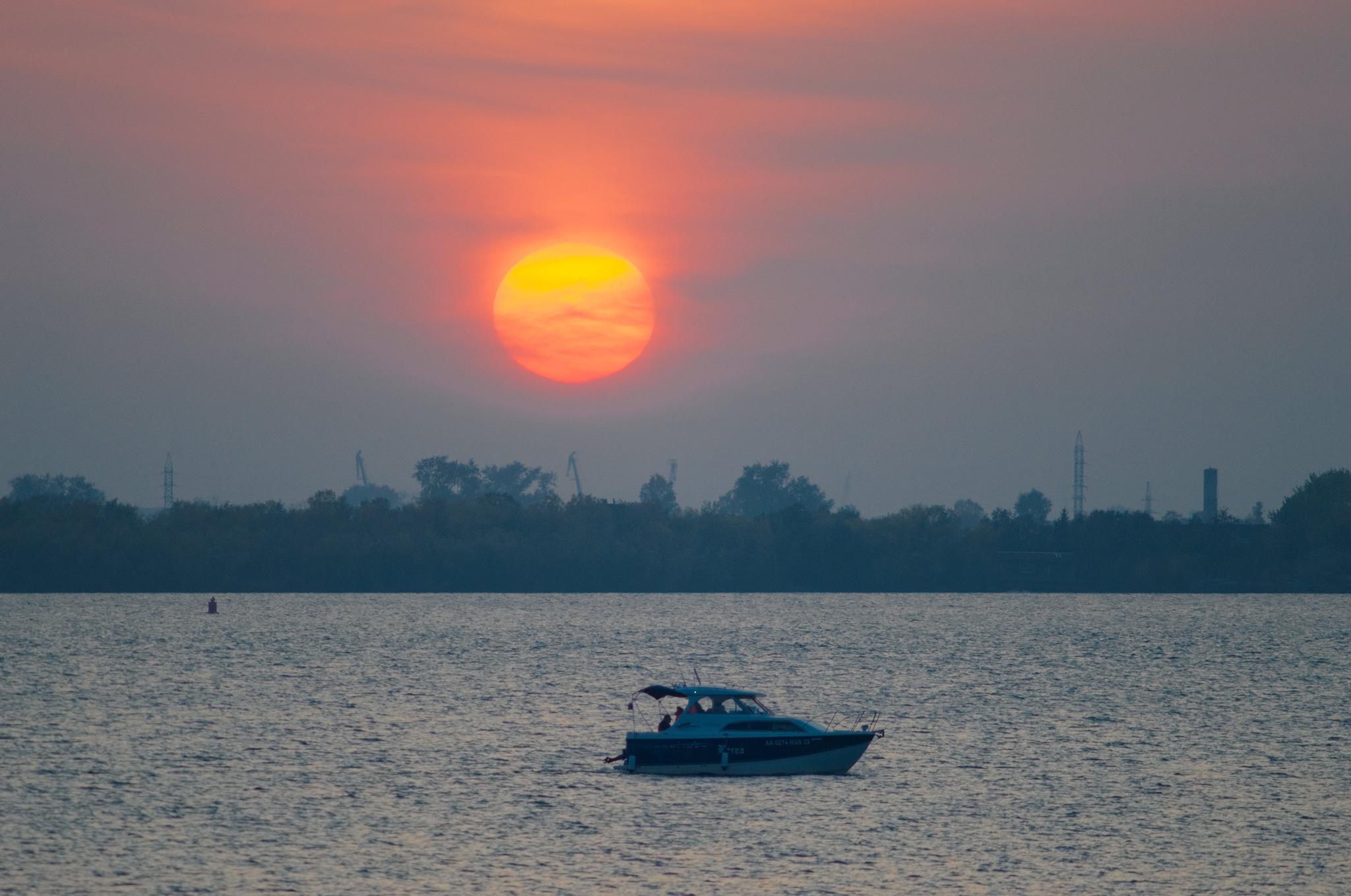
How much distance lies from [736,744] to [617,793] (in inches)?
277

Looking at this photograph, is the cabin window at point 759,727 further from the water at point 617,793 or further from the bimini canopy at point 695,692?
the water at point 617,793

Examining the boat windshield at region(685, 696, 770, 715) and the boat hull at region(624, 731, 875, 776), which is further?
the boat windshield at region(685, 696, 770, 715)

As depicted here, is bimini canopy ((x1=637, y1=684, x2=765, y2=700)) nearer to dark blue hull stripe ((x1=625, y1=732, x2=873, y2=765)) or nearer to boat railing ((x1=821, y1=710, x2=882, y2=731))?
dark blue hull stripe ((x1=625, y1=732, x2=873, y2=765))

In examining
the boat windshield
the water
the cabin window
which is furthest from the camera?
the boat windshield

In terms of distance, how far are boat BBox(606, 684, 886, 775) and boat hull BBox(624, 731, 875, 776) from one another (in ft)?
0.11

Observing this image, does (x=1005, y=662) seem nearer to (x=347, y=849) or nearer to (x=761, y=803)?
(x=761, y=803)

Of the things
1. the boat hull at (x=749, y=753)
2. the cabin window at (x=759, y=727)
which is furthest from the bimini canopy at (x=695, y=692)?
the boat hull at (x=749, y=753)

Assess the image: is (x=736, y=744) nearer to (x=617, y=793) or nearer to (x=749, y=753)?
(x=749, y=753)

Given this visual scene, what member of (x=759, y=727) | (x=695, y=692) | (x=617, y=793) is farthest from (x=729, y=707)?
(x=617, y=793)

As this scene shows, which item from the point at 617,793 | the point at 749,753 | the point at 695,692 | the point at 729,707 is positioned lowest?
the point at 617,793

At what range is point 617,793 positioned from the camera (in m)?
72.9

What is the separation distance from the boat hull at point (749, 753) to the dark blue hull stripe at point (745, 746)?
3 cm

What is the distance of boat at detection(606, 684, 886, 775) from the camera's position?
7681 centimetres

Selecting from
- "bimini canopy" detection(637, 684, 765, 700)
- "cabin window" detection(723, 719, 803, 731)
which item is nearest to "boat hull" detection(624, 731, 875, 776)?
"cabin window" detection(723, 719, 803, 731)
